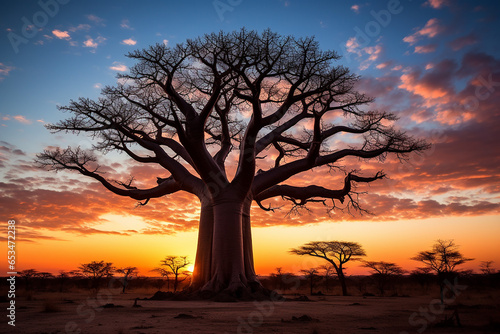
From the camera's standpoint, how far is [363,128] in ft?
39.4

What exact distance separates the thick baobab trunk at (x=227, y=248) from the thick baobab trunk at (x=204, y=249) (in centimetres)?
54

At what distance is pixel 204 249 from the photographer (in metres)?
11.0

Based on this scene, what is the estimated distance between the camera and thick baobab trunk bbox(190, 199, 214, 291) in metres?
10.5

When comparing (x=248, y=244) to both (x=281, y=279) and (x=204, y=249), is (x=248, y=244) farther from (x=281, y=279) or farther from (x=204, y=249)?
(x=281, y=279)

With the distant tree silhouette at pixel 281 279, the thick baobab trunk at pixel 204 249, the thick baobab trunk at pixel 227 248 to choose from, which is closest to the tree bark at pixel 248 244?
the thick baobab trunk at pixel 227 248

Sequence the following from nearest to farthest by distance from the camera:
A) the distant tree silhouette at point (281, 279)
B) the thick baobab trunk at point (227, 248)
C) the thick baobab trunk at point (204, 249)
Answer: the thick baobab trunk at point (227, 248) → the thick baobab trunk at point (204, 249) → the distant tree silhouette at point (281, 279)

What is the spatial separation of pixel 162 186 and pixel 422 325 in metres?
9.51

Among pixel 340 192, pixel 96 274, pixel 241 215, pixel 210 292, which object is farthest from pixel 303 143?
pixel 96 274

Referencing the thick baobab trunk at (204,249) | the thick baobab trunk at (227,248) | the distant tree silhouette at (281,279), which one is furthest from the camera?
the distant tree silhouette at (281,279)

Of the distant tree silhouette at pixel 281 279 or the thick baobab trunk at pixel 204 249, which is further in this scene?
the distant tree silhouette at pixel 281 279

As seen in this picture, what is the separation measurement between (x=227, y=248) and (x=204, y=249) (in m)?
1.25

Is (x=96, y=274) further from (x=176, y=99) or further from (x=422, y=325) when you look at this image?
(x=422, y=325)

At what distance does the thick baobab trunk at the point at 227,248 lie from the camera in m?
9.61

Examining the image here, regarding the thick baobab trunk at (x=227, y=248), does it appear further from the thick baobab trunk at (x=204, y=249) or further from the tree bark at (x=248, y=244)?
the thick baobab trunk at (x=204, y=249)
